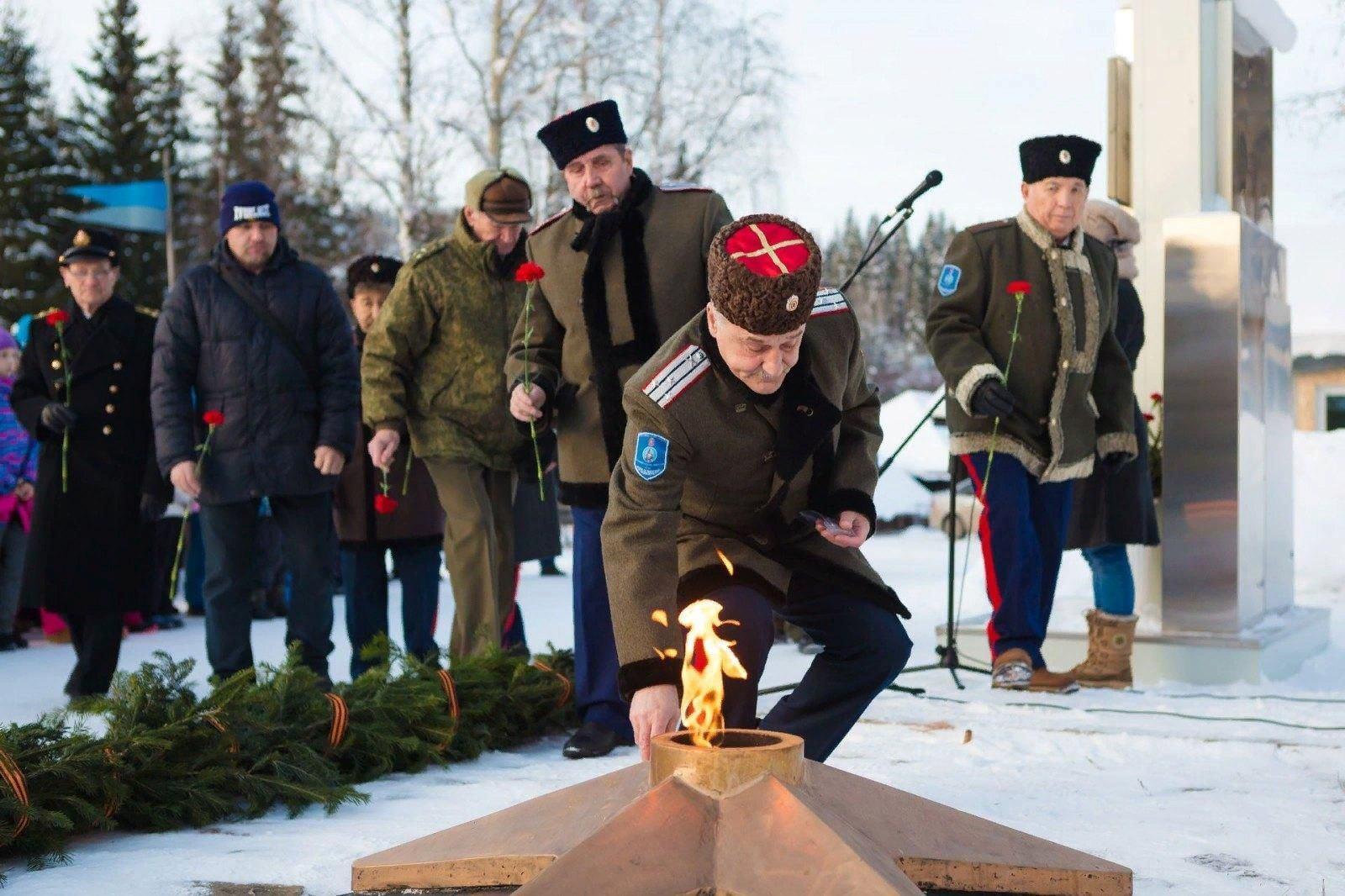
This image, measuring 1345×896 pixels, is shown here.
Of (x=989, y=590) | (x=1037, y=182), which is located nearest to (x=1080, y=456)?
(x=989, y=590)

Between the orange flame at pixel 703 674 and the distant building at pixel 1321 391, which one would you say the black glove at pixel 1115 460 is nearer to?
the orange flame at pixel 703 674

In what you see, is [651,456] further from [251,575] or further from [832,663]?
[251,575]

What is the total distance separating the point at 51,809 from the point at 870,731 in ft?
8.29

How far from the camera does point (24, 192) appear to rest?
36.8 m

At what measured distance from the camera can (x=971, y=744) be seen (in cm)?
475

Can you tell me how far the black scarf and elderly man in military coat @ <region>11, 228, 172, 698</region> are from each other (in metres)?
2.53

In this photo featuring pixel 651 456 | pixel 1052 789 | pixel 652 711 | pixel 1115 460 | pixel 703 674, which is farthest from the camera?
pixel 1115 460

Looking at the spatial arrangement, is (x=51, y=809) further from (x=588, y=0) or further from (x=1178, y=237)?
(x=588, y=0)

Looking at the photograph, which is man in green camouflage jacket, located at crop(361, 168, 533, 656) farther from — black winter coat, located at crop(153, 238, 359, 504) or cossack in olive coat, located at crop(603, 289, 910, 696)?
cossack in olive coat, located at crop(603, 289, 910, 696)

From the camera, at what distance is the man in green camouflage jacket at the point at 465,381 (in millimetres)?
5793

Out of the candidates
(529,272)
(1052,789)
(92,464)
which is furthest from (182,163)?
(1052,789)

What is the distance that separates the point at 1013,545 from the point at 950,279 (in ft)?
3.52

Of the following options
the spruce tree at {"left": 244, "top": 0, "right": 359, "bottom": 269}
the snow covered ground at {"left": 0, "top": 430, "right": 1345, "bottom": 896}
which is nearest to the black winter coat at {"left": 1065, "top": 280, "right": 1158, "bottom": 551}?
the snow covered ground at {"left": 0, "top": 430, "right": 1345, "bottom": 896}

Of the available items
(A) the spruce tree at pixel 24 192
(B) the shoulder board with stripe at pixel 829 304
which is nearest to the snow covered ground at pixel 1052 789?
(B) the shoulder board with stripe at pixel 829 304
